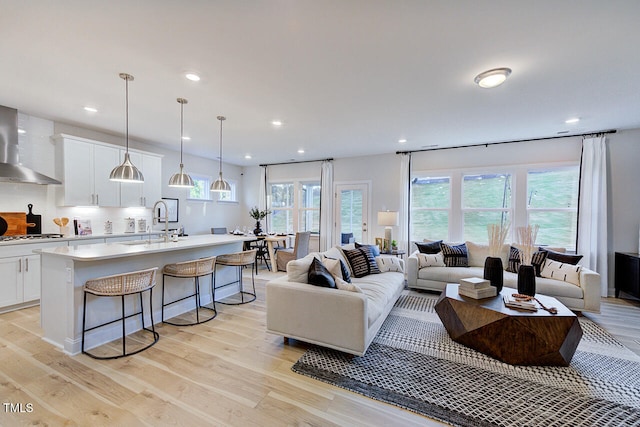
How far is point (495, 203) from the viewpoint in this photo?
528 cm

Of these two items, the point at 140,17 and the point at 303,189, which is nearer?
the point at 140,17

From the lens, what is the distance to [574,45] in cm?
213

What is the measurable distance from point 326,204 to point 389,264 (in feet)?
9.85

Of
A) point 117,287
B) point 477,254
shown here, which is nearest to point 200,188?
point 117,287

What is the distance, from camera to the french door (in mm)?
6445

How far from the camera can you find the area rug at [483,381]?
179 centimetres

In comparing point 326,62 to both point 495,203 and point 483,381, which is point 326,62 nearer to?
point 483,381

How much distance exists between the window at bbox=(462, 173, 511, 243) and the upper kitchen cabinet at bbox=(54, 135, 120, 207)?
261 inches

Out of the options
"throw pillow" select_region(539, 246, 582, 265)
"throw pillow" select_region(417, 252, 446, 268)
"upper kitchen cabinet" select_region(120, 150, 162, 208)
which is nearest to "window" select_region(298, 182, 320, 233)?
"throw pillow" select_region(417, 252, 446, 268)

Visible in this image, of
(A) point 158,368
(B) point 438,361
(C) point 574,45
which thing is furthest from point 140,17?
(B) point 438,361

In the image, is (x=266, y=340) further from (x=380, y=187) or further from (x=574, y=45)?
(x=380, y=187)

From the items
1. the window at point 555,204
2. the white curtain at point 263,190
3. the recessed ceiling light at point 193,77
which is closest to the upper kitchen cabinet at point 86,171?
the recessed ceiling light at point 193,77

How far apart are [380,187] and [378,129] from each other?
2037mm

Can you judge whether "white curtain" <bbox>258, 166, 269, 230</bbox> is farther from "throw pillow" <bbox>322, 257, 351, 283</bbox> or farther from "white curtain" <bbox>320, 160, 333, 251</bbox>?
"throw pillow" <bbox>322, 257, 351, 283</bbox>
